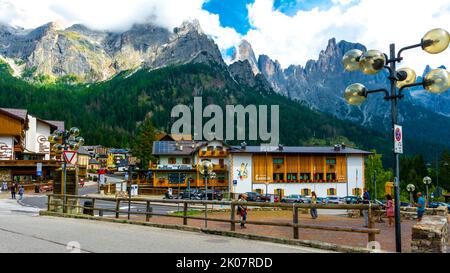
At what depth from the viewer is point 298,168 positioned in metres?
73.6

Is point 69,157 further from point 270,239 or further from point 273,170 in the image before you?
point 273,170

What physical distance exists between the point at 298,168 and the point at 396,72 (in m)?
62.5

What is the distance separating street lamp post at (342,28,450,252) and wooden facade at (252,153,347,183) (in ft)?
193

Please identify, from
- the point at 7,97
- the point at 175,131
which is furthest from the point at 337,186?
the point at 7,97

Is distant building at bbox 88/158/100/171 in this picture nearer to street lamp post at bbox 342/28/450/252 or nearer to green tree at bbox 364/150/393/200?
green tree at bbox 364/150/393/200

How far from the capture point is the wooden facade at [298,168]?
236 ft

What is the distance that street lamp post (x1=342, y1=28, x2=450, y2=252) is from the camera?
1054cm

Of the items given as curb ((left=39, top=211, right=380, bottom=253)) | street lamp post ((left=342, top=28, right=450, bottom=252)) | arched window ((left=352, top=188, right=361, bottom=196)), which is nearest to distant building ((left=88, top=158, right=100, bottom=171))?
arched window ((left=352, top=188, right=361, bottom=196))

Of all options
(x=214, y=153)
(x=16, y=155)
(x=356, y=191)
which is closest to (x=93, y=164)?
(x=16, y=155)

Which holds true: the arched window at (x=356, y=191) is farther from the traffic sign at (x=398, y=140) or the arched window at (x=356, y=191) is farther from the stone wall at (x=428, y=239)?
the stone wall at (x=428, y=239)

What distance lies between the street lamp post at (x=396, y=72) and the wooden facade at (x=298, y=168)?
58.9 meters

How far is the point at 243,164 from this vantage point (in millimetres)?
71750

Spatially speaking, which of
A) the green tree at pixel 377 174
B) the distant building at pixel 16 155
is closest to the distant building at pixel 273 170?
the green tree at pixel 377 174
